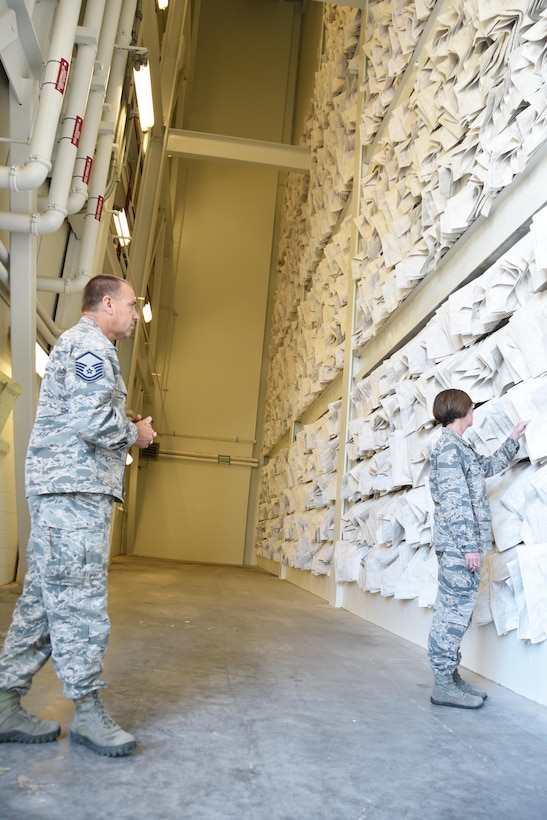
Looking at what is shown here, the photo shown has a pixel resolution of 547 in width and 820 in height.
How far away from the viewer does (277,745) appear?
7.68 feet

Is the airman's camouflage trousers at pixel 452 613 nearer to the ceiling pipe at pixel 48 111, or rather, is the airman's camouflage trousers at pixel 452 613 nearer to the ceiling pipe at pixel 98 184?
the ceiling pipe at pixel 48 111

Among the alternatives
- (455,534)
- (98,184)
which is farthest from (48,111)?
(455,534)

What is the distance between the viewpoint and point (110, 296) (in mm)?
2461

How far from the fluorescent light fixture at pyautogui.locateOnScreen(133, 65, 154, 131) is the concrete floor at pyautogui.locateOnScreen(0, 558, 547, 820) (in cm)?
561

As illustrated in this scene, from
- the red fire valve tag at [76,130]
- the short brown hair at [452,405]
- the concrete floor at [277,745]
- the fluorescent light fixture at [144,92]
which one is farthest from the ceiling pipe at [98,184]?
the short brown hair at [452,405]

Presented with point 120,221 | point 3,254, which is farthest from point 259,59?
point 3,254

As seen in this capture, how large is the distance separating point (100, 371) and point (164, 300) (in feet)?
51.6

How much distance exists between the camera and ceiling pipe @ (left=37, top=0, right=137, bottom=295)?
6137mm

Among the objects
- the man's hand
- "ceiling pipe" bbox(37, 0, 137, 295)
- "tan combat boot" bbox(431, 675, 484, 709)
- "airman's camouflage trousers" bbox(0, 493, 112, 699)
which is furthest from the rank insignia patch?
"ceiling pipe" bbox(37, 0, 137, 295)

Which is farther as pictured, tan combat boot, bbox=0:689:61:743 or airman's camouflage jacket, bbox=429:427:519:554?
airman's camouflage jacket, bbox=429:427:519:554

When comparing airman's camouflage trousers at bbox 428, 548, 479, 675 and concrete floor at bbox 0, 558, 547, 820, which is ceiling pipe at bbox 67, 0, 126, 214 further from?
airman's camouflage trousers at bbox 428, 548, 479, 675

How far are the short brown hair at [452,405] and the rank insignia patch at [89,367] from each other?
1.77 meters

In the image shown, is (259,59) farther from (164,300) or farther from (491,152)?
(491,152)

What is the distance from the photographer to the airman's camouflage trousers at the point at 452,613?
3152 millimetres
